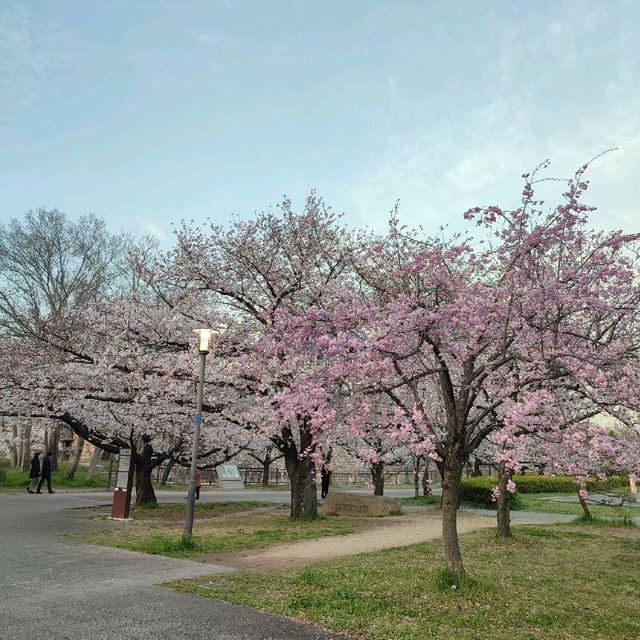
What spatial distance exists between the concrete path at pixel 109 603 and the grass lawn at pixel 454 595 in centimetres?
45

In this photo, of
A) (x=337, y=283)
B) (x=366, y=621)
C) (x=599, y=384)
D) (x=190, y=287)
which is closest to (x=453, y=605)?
(x=366, y=621)

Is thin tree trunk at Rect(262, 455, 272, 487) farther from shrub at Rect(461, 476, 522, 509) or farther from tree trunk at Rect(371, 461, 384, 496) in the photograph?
shrub at Rect(461, 476, 522, 509)

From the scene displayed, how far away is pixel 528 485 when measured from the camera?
107 ft

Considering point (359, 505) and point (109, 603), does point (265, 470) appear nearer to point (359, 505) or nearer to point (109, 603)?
point (359, 505)

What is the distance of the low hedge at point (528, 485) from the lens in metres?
24.7

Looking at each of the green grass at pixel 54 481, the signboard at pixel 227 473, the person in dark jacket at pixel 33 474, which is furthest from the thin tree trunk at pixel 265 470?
the person in dark jacket at pixel 33 474

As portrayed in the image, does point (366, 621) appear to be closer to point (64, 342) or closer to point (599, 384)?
point (599, 384)

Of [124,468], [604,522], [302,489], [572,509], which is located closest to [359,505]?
[302,489]

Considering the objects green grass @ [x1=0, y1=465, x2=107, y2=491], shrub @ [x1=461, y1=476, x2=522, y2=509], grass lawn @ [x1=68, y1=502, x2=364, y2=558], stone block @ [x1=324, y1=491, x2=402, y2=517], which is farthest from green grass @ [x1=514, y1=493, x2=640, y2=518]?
green grass @ [x1=0, y1=465, x2=107, y2=491]

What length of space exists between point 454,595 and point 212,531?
8.68m

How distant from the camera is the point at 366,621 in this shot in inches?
246

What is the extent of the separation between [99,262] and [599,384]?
2991 centimetres

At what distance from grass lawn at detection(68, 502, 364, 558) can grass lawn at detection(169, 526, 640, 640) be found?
2.70m

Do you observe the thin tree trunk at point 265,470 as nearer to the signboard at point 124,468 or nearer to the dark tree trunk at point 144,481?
the dark tree trunk at point 144,481
